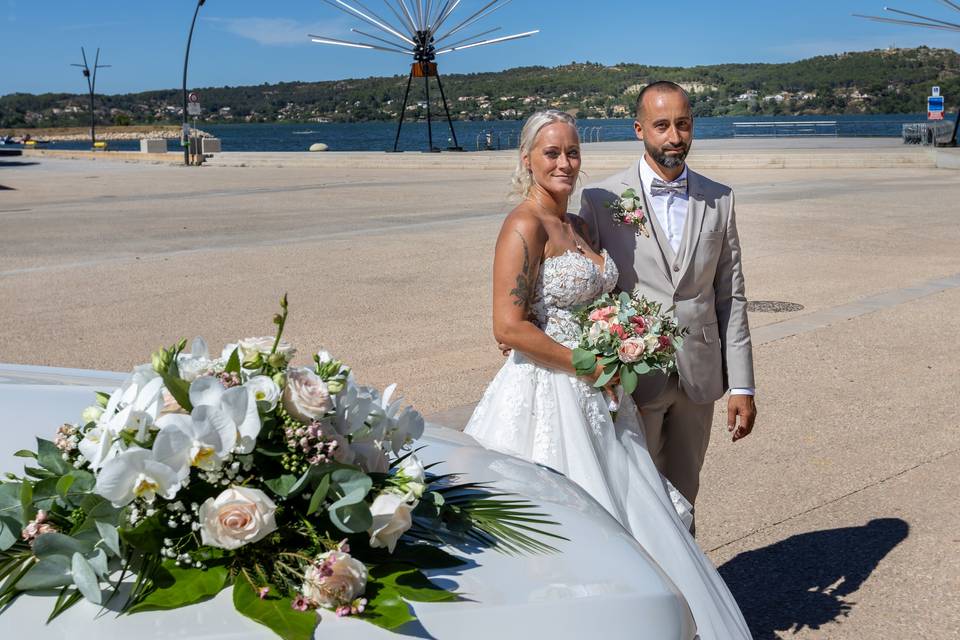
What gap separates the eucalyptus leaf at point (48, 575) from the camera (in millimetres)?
1623

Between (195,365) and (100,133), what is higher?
(195,365)

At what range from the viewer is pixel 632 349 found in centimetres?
331

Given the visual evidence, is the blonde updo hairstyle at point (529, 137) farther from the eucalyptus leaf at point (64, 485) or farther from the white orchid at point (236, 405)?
the eucalyptus leaf at point (64, 485)

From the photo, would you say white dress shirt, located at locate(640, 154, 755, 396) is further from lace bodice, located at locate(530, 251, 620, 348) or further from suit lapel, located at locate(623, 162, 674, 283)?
lace bodice, located at locate(530, 251, 620, 348)

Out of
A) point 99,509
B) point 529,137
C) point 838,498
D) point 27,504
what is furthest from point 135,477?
point 838,498

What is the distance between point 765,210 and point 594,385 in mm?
15389

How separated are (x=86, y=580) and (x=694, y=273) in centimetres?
258

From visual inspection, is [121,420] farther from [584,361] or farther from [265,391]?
[584,361]

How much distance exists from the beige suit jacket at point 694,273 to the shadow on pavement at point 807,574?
0.79 meters

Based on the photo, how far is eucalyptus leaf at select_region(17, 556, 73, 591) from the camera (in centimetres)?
162

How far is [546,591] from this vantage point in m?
1.82

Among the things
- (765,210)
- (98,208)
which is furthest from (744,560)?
(98,208)

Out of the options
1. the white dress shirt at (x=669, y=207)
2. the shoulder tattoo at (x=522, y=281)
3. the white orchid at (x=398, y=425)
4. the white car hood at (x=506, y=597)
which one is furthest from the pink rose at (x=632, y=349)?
the white orchid at (x=398, y=425)

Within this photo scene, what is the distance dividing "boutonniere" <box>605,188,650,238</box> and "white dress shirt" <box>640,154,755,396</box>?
64 millimetres
